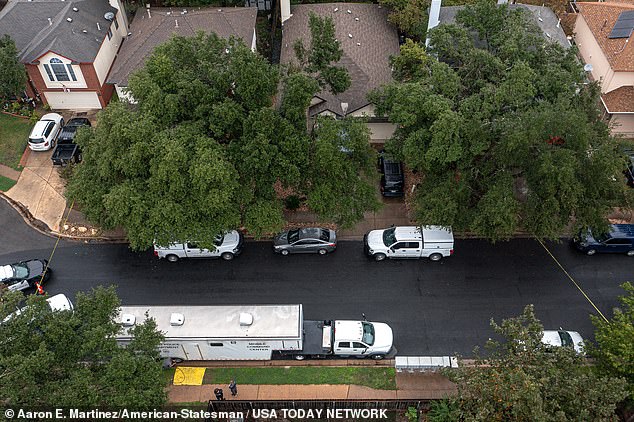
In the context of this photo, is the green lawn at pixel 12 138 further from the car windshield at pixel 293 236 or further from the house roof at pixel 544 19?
the house roof at pixel 544 19

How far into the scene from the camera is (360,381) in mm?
26484

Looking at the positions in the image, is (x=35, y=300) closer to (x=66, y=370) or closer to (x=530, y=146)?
(x=66, y=370)

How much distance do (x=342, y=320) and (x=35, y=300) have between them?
1479 cm

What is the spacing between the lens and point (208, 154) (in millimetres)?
26547

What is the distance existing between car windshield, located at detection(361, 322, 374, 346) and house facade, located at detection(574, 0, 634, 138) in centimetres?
2176

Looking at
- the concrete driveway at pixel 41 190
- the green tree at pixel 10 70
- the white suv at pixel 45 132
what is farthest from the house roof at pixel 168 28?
the concrete driveway at pixel 41 190

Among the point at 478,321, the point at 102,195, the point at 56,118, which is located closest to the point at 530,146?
the point at 478,321

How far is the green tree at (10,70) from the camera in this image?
121 ft

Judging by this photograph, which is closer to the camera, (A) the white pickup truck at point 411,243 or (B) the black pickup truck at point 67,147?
(A) the white pickup truck at point 411,243

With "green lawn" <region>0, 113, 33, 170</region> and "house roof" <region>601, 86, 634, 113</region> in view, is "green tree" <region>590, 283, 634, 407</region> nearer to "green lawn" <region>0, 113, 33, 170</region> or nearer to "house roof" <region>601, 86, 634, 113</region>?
"house roof" <region>601, 86, 634, 113</region>

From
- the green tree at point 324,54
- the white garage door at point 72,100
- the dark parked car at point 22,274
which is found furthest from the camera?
the white garage door at point 72,100

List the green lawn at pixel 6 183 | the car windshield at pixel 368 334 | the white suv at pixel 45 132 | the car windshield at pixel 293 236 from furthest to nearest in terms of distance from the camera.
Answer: the white suv at pixel 45 132 < the green lawn at pixel 6 183 < the car windshield at pixel 293 236 < the car windshield at pixel 368 334

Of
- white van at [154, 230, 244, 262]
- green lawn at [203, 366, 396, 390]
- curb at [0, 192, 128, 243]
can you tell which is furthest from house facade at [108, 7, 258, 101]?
green lawn at [203, 366, 396, 390]

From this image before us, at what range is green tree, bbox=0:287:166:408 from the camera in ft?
64.5
